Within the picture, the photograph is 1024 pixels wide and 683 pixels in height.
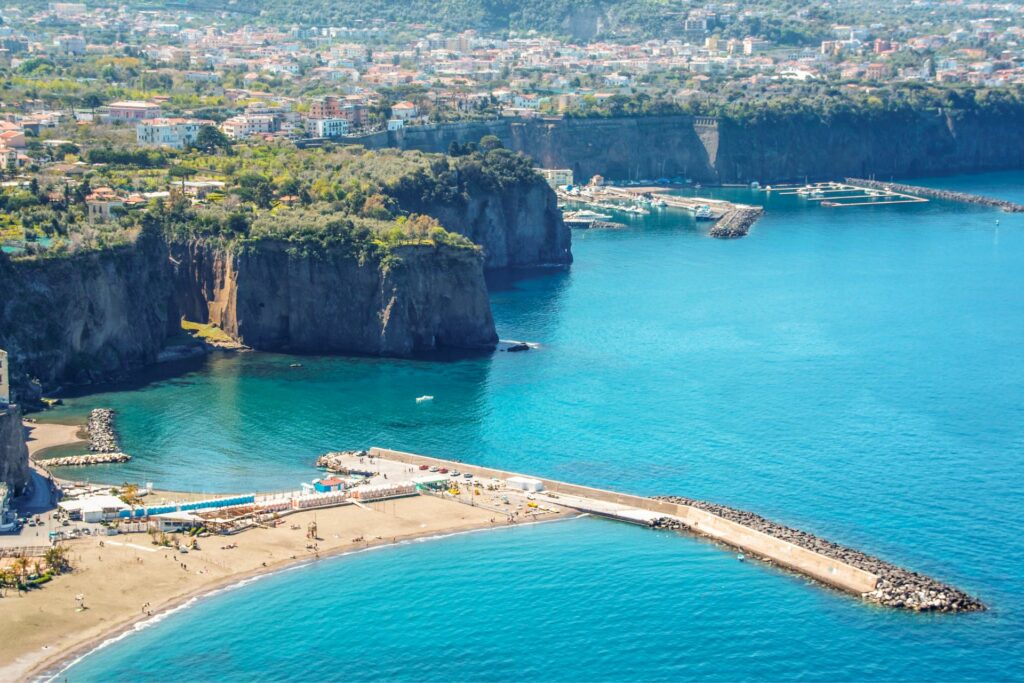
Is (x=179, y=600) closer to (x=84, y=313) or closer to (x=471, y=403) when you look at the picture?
(x=471, y=403)

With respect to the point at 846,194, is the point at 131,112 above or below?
above

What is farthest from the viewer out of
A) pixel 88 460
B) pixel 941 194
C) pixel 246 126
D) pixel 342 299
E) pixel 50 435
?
pixel 941 194

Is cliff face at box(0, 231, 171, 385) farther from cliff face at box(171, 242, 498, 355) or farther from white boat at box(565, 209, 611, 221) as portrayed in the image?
white boat at box(565, 209, 611, 221)

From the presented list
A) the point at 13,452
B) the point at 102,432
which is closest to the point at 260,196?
the point at 102,432

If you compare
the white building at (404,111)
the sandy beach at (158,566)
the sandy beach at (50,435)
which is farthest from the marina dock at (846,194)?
the sandy beach at (158,566)

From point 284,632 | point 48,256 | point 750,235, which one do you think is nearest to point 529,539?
point 284,632
